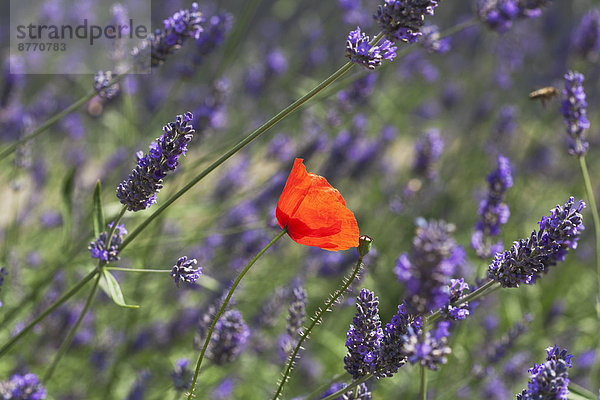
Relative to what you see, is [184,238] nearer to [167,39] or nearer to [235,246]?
[235,246]

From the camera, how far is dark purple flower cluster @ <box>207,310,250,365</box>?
1.86 m

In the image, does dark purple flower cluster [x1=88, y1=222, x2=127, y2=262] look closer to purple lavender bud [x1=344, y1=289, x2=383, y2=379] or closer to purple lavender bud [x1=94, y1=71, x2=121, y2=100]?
purple lavender bud [x1=94, y1=71, x2=121, y2=100]

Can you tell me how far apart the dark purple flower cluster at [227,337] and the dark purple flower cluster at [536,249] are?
2.76ft

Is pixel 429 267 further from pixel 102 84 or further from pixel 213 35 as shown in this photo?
pixel 213 35

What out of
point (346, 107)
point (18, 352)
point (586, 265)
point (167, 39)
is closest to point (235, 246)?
point (346, 107)

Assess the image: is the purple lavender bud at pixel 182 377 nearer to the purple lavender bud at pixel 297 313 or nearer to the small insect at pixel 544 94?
the purple lavender bud at pixel 297 313

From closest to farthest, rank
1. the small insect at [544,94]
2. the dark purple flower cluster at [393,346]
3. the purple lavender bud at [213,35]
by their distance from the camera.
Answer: the dark purple flower cluster at [393,346], the small insect at [544,94], the purple lavender bud at [213,35]

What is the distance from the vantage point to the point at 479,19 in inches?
95.9

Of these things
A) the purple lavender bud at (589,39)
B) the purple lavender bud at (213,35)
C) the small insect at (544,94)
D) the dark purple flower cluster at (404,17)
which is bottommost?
the dark purple flower cluster at (404,17)

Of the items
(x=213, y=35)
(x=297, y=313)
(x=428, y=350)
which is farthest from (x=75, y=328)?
(x=213, y=35)

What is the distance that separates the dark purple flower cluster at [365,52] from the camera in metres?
1.39

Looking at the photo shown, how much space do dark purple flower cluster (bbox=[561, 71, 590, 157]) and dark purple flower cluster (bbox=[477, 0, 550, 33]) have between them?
0.43 meters

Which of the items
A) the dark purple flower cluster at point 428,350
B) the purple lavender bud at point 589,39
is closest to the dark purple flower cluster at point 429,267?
the dark purple flower cluster at point 428,350

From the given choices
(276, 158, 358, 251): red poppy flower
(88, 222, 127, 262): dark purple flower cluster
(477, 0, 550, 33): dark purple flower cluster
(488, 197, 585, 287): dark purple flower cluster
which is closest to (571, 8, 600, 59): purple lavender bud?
(477, 0, 550, 33): dark purple flower cluster
